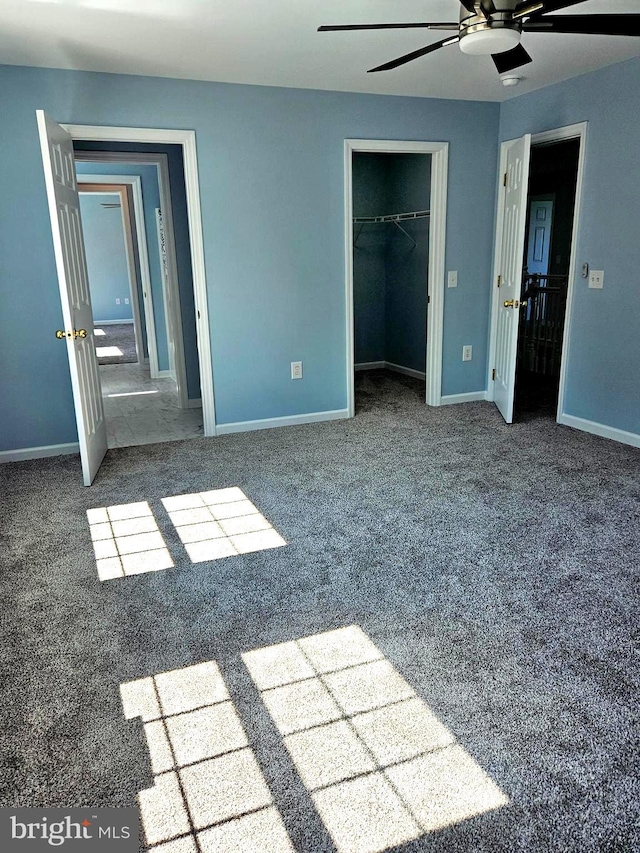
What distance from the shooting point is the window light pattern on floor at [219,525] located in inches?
116

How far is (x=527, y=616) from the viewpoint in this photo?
234 cm

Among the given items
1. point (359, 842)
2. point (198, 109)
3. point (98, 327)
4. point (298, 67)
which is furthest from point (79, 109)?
point (98, 327)

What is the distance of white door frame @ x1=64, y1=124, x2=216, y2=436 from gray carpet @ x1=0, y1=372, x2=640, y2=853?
605 mm

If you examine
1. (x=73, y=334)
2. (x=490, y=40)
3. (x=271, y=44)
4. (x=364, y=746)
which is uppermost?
(x=271, y=44)

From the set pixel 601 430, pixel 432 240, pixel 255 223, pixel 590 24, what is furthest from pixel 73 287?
pixel 601 430

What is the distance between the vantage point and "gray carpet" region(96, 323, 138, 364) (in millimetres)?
8609

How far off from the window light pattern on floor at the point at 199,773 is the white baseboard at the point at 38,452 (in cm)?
269

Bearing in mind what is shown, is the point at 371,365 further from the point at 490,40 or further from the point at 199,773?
the point at 199,773

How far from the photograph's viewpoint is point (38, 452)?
14.0 ft

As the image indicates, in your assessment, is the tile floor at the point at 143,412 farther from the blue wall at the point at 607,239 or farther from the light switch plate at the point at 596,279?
the light switch plate at the point at 596,279

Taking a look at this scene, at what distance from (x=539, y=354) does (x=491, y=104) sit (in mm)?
2688

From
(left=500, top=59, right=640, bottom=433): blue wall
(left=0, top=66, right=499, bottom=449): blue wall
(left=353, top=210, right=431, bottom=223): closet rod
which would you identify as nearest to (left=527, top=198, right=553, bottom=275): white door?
(left=353, top=210, right=431, bottom=223): closet rod

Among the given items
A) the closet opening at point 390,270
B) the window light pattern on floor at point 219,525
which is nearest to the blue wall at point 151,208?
the closet opening at point 390,270

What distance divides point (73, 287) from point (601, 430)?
12.2ft
